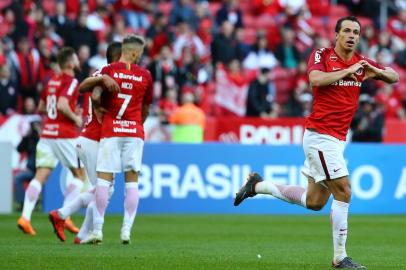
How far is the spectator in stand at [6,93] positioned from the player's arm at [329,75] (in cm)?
1273

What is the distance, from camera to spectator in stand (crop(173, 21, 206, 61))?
25547mm

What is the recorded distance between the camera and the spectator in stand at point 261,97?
24.1 metres

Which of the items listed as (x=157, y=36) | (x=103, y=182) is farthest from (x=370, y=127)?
(x=103, y=182)

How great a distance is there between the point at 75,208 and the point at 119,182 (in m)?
6.09

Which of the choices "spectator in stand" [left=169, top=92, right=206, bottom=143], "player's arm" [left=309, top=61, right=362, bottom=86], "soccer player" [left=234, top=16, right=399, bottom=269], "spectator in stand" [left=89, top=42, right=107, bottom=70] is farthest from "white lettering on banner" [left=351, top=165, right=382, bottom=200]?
"player's arm" [left=309, top=61, right=362, bottom=86]

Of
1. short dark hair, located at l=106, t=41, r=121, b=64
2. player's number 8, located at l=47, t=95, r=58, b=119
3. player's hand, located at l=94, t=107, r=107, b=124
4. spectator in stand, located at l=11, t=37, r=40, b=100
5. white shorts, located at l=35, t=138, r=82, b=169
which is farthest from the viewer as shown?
spectator in stand, located at l=11, t=37, r=40, b=100

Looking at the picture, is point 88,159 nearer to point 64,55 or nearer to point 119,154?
point 119,154

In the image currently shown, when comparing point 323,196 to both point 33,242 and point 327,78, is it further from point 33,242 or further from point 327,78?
point 33,242

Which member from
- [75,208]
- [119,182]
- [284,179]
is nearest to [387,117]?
[284,179]

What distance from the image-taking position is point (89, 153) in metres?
12.6

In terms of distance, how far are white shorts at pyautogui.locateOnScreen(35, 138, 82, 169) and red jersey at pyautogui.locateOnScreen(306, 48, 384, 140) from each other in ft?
16.7

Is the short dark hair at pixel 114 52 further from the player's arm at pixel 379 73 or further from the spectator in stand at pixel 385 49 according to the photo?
the spectator in stand at pixel 385 49

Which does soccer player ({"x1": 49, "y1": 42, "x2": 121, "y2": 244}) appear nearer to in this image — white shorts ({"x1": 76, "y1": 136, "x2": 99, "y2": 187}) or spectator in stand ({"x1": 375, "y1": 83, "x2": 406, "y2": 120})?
white shorts ({"x1": 76, "y1": 136, "x2": 99, "y2": 187})

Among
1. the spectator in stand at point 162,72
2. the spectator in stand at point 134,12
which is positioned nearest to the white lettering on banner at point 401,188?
the spectator in stand at point 162,72
